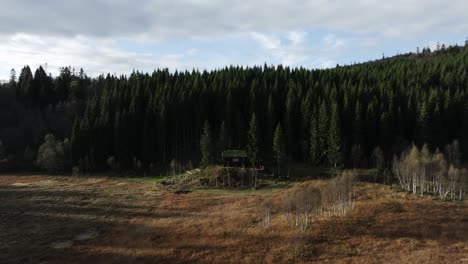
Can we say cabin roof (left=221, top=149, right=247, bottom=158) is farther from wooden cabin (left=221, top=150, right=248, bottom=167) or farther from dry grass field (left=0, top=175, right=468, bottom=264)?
dry grass field (left=0, top=175, right=468, bottom=264)

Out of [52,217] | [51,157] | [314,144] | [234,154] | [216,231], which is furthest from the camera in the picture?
[51,157]

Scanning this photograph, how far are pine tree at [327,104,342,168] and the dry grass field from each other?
50.0ft

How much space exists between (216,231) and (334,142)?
149 ft

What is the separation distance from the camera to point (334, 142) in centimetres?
8538

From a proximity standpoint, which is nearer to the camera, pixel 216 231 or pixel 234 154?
pixel 216 231

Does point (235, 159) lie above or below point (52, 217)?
above

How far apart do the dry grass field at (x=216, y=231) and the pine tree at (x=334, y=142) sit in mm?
15229

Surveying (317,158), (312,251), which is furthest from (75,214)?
(317,158)

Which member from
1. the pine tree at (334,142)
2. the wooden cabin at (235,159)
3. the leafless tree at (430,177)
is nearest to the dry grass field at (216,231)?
the leafless tree at (430,177)

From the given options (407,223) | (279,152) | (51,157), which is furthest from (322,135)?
(51,157)

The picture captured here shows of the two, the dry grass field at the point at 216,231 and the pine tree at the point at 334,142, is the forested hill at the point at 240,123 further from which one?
the dry grass field at the point at 216,231

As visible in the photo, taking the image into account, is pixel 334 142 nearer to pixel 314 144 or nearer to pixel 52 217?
pixel 314 144

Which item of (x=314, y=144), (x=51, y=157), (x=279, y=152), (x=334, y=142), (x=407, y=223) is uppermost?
(x=334, y=142)

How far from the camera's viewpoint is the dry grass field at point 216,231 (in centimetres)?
4100
